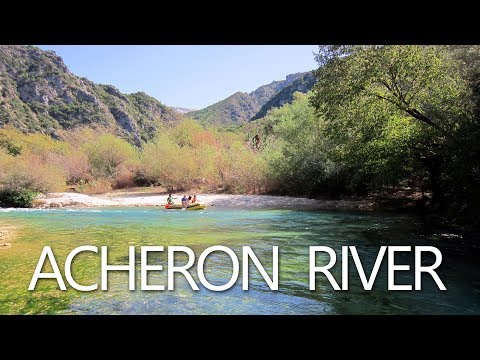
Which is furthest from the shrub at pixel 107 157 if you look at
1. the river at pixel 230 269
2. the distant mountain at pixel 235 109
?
the distant mountain at pixel 235 109

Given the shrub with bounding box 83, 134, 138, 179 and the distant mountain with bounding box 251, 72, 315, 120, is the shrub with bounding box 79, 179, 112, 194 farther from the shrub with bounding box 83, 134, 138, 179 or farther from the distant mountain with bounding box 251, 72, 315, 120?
the distant mountain with bounding box 251, 72, 315, 120

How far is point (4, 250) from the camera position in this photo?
10.0 meters

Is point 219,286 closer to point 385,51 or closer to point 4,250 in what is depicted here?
point 4,250

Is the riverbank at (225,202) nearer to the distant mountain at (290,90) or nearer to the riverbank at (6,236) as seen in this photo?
the riverbank at (6,236)

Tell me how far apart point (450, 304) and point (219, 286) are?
347 centimetres

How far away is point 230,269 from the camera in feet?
27.8

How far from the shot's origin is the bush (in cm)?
2314

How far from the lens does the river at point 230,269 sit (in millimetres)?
6032

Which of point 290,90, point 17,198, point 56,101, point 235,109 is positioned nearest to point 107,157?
point 17,198

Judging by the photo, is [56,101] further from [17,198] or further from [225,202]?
[225,202]

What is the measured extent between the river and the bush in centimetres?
652

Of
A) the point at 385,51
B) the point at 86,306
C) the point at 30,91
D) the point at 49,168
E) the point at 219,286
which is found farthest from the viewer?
the point at 30,91

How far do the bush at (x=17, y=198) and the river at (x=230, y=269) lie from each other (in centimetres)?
652
